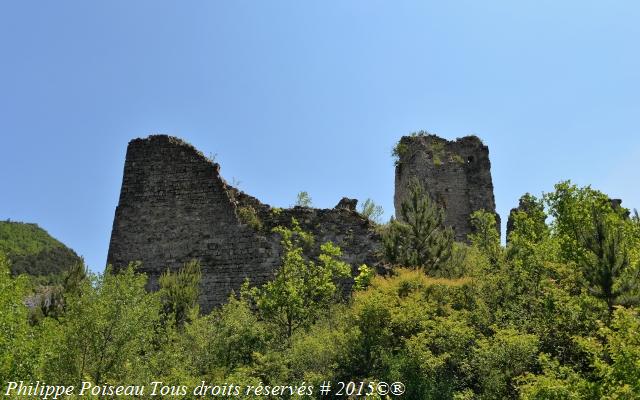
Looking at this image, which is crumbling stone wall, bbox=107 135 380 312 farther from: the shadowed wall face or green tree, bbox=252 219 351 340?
green tree, bbox=252 219 351 340

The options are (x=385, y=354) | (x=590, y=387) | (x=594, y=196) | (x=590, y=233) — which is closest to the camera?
(x=590, y=387)

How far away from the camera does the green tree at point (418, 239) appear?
49.0ft

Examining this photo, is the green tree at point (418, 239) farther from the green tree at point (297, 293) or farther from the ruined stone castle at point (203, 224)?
the ruined stone castle at point (203, 224)

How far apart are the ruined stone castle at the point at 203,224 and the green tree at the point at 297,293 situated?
1.53 m

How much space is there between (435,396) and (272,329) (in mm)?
4324

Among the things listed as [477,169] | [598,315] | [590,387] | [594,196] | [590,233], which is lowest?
[590,387]

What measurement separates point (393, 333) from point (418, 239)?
411 cm

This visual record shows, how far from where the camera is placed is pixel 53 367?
1020 cm

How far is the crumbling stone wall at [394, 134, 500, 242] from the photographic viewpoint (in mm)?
25234

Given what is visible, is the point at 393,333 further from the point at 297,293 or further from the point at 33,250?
the point at 33,250

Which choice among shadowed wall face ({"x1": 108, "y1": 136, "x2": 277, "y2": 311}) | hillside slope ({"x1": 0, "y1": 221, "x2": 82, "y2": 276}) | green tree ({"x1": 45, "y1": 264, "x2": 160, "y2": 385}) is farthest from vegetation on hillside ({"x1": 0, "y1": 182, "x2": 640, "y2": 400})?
hillside slope ({"x1": 0, "y1": 221, "x2": 82, "y2": 276})

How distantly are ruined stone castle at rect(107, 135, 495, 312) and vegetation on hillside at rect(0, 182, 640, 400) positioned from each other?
226 cm

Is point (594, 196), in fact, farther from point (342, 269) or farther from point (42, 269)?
point (42, 269)

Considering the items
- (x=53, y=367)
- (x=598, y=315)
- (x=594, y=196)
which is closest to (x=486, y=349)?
(x=598, y=315)
